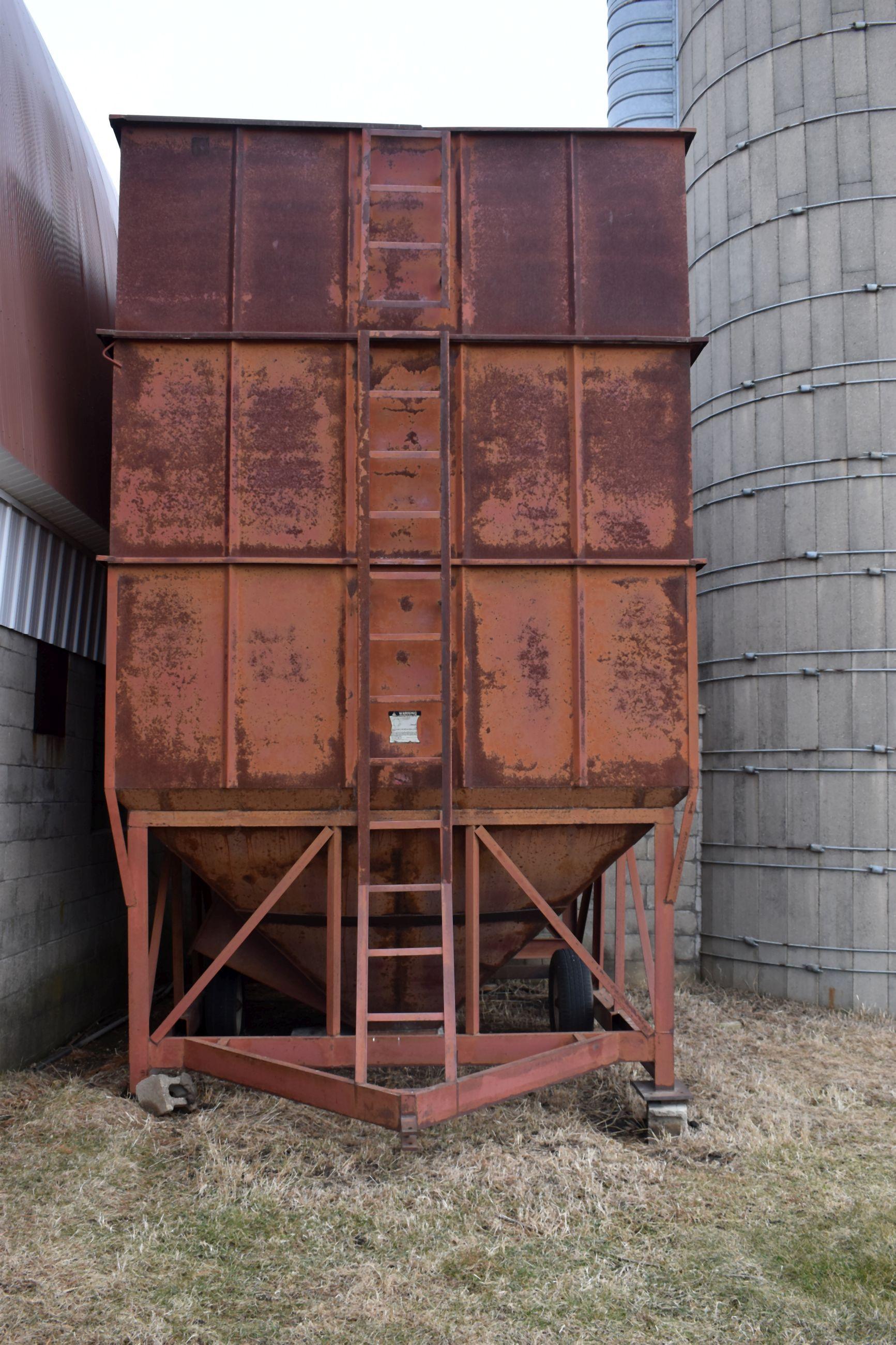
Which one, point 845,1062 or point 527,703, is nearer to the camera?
point 527,703

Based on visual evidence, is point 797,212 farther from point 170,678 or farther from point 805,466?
point 170,678

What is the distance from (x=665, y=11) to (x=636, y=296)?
1298 cm

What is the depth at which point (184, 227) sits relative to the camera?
7426 millimetres

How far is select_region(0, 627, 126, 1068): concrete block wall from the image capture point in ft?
27.3

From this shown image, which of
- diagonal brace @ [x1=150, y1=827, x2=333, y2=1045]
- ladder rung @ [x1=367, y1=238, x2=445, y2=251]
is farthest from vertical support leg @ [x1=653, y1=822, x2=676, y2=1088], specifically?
ladder rung @ [x1=367, y1=238, x2=445, y2=251]

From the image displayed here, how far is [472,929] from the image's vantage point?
23.7 ft

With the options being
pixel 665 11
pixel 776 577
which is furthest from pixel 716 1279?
pixel 665 11

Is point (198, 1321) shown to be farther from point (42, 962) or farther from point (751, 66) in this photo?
point (751, 66)

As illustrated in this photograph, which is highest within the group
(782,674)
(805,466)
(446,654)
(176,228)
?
(176,228)

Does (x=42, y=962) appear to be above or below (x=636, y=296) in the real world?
below

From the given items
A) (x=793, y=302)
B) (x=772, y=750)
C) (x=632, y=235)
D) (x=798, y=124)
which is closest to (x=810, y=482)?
(x=793, y=302)

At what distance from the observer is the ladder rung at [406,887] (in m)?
6.86

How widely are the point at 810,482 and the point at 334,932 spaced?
6.99 m

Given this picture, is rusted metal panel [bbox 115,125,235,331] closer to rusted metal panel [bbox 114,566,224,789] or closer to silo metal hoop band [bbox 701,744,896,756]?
rusted metal panel [bbox 114,566,224,789]
